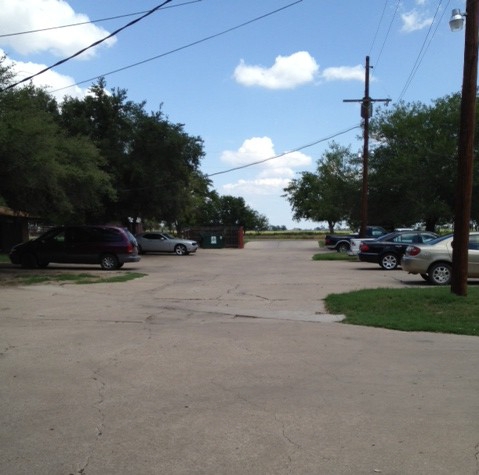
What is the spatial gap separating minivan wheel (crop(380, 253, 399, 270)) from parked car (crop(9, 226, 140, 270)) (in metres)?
10.1

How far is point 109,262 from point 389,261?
1140 cm

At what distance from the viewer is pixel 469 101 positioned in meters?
11.1

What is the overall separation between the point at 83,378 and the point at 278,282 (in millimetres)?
11558

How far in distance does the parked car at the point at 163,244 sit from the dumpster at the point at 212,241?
1245 centimetres

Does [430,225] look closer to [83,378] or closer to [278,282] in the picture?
[278,282]

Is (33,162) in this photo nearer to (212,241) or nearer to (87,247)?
(87,247)

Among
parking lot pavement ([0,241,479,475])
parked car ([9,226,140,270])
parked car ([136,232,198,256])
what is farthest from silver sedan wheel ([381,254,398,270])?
parked car ([136,232,198,256])

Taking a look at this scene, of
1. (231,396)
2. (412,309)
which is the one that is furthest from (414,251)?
(231,396)

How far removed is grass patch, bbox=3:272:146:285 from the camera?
17.5m

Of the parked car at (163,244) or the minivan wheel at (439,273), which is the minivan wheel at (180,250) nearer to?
the parked car at (163,244)

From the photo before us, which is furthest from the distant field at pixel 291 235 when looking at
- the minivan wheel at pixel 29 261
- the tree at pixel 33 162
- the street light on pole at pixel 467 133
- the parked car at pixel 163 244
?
the street light on pole at pixel 467 133

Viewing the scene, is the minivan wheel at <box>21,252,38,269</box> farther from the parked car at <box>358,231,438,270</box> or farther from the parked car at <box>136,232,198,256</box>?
the parked car at <box>136,232,198,256</box>

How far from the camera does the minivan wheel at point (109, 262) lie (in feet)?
74.3

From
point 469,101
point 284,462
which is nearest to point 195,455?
point 284,462
